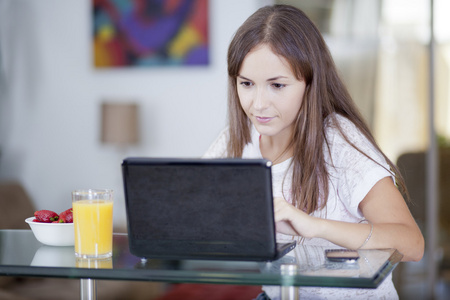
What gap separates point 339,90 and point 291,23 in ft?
0.83

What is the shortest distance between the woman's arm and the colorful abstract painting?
10.4 ft

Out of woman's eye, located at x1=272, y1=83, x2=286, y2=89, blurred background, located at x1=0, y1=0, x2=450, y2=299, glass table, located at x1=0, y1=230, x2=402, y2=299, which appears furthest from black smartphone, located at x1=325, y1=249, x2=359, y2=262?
blurred background, located at x1=0, y1=0, x2=450, y2=299

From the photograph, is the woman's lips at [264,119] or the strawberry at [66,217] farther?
the woman's lips at [264,119]

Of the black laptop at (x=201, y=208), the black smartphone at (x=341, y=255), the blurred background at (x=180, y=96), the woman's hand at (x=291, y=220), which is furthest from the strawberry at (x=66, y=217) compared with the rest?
the blurred background at (x=180, y=96)

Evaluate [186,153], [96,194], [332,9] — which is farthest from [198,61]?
[96,194]

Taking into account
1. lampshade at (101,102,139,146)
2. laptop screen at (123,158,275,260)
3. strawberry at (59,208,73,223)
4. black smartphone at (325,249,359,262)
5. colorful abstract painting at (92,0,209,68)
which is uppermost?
colorful abstract painting at (92,0,209,68)

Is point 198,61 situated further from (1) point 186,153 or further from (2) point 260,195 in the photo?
(2) point 260,195

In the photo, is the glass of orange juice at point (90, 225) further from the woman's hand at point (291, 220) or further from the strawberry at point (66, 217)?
the woman's hand at point (291, 220)

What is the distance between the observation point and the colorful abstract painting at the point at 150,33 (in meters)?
4.69

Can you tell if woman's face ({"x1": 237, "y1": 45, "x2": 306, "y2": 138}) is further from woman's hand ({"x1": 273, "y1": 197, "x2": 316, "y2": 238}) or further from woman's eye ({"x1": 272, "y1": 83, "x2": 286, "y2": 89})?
woman's hand ({"x1": 273, "y1": 197, "x2": 316, "y2": 238})

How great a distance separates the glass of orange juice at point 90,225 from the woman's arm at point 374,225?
0.36m

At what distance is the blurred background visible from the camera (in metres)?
4.21

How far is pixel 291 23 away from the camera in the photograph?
1.81 meters

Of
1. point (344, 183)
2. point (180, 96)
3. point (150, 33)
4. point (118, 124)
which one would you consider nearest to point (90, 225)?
point (344, 183)
